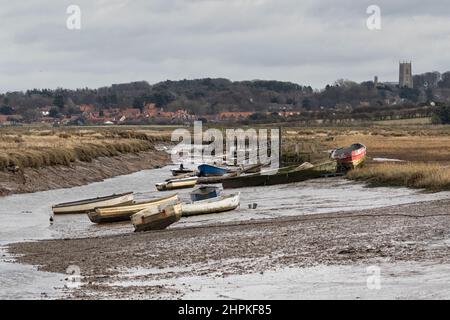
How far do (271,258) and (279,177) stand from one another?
29.1 m

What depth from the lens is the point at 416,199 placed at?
103 feet

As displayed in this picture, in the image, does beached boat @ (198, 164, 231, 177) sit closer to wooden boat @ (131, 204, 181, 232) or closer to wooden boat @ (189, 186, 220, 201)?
wooden boat @ (189, 186, 220, 201)

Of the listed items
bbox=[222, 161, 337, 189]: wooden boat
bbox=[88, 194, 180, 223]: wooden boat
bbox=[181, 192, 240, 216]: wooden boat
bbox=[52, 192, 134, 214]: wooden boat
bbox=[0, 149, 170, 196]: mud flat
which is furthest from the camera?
bbox=[222, 161, 337, 189]: wooden boat

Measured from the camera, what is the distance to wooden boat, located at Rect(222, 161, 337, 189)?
1865 inches

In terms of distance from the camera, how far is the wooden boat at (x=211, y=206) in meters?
31.2

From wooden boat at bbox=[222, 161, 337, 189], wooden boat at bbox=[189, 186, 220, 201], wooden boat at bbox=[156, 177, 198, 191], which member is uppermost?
wooden boat at bbox=[189, 186, 220, 201]

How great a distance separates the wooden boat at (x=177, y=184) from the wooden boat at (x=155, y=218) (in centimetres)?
1906

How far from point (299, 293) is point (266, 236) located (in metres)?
7.72

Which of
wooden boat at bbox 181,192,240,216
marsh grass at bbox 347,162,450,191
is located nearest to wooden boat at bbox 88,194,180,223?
wooden boat at bbox 181,192,240,216

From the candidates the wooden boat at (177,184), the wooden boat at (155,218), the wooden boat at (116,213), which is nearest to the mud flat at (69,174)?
the wooden boat at (177,184)

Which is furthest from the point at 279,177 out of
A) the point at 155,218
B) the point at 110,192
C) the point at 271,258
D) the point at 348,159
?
the point at 271,258

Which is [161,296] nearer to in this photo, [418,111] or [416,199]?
[416,199]

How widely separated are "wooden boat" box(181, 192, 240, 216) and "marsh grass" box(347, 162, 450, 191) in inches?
318
